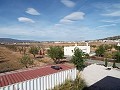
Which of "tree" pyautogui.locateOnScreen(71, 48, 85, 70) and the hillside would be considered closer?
"tree" pyautogui.locateOnScreen(71, 48, 85, 70)

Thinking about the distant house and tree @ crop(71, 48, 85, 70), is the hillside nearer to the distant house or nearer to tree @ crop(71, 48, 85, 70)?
tree @ crop(71, 48, 85, 70)

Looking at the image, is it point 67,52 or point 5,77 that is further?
point 67,52

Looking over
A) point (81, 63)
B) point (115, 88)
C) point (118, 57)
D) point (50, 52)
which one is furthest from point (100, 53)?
point (115, 88)

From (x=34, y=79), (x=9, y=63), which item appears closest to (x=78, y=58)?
(x=34, y=79)

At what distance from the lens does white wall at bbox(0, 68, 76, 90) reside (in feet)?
54.5

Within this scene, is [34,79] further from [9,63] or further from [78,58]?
[9,63]

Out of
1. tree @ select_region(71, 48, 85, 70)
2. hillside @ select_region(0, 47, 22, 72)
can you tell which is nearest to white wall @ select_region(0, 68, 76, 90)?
tree @ select_region(71, 48, 85, 70)

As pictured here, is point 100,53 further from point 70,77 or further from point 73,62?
point 70,77

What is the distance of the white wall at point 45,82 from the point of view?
16.6 m

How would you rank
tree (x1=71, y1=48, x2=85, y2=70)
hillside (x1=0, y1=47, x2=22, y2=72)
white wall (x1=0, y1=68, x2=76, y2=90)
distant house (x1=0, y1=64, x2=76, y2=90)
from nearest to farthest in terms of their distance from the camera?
distant house (x1=0, y1=64, x2=76, y2=90) → white wall (x1=0, y1=68, x2=76, y2=90) → tree (x1=71, y1=48, x2=85, y2=70) → hillside (x1=0, y1=47, x2=22, y2=72)

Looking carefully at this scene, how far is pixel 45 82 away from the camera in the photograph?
1952 cm

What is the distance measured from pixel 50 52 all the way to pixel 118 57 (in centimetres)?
1973

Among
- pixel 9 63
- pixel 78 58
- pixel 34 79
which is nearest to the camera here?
pixel 34 79

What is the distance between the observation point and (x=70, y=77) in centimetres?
2341
